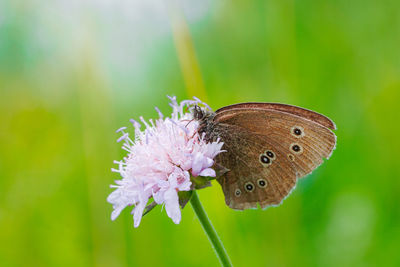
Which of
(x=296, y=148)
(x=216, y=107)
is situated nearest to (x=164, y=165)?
(x=296, y=148)

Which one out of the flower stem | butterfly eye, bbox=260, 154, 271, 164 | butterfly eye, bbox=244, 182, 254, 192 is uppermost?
butterfly eye, bbox=260, 154, 271, 164

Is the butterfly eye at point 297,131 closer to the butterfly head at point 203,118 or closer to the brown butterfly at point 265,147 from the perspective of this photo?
the brown butterfly at point 265,147

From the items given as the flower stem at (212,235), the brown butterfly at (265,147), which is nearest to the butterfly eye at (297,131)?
the brown butterfly at (265,147)

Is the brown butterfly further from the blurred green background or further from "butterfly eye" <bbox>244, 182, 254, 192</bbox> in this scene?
the blurred green background

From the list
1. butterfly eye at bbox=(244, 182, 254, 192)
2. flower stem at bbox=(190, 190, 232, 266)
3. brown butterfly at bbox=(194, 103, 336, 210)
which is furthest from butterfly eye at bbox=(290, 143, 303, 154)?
flower stem at bbox=(190, 190, 232, 266)

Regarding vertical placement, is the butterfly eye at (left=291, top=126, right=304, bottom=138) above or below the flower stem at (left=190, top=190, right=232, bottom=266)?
above

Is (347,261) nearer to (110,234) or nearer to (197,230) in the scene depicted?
(197,230)

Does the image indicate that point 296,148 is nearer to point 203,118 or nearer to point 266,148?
point 266,148
